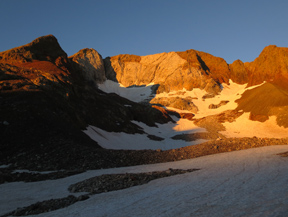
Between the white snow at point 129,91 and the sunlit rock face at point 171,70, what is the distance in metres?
6.84

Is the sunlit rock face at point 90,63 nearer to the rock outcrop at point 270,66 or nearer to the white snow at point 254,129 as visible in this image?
the white snow at point 254,129

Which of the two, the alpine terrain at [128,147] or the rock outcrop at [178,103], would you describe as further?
the rock outcrop at [178,103]

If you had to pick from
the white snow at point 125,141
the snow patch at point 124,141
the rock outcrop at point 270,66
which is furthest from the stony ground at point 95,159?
the rock outcrop at point 270,66

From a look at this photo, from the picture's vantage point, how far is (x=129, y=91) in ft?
468

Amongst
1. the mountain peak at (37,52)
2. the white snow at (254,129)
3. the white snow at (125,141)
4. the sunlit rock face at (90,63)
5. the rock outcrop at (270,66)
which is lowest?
the white snow at (254,129)

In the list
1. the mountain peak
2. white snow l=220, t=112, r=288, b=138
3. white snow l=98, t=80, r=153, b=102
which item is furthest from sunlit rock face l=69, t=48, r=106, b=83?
white snow l=220, t=112, r=288, b=138

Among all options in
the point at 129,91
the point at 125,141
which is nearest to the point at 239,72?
the point at 129,91

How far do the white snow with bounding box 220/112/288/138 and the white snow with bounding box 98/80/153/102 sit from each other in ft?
220

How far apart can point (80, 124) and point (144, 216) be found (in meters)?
34.2

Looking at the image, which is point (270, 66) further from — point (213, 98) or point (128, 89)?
point (128, 89)

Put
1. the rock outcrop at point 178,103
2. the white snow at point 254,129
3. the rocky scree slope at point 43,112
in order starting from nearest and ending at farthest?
the rocky scree slope at point 43,112 < the white snow at point 254,129 < the rock outcrop at point 178,103

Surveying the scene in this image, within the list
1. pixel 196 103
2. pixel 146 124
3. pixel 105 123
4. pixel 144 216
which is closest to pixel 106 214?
pixel 144 216

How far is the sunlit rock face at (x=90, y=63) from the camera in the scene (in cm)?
12056

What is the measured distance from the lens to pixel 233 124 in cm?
7288
